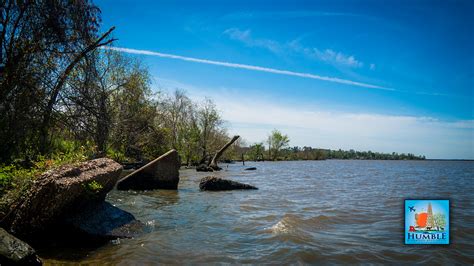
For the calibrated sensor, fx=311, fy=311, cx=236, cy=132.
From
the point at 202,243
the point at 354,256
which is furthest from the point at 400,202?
the point at 202,243

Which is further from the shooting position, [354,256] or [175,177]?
[175,177]

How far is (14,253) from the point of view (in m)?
4.43

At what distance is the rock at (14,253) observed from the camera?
435 centimetres

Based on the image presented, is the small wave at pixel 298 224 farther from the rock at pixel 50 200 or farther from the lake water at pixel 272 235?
the rock at pixel 50 200

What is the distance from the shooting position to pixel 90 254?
5562 mm

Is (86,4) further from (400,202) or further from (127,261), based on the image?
(400,202)

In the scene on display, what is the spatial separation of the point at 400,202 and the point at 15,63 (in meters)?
13.2

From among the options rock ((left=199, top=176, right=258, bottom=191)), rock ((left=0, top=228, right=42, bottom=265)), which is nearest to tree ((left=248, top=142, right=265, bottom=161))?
rock ((left=199, top=176, right=258, bottom=191))

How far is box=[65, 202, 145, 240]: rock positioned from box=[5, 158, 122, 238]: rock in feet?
0.94

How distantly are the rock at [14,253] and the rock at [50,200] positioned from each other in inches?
44.1

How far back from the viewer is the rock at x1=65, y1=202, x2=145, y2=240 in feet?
20.7

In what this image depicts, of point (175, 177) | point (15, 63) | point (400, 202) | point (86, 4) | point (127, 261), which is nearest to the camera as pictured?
point (127, 261)

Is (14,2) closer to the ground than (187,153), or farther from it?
farther from it

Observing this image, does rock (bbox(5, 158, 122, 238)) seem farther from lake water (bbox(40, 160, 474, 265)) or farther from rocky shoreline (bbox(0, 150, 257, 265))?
lake water (bbox(40, 160, 474, 265))
